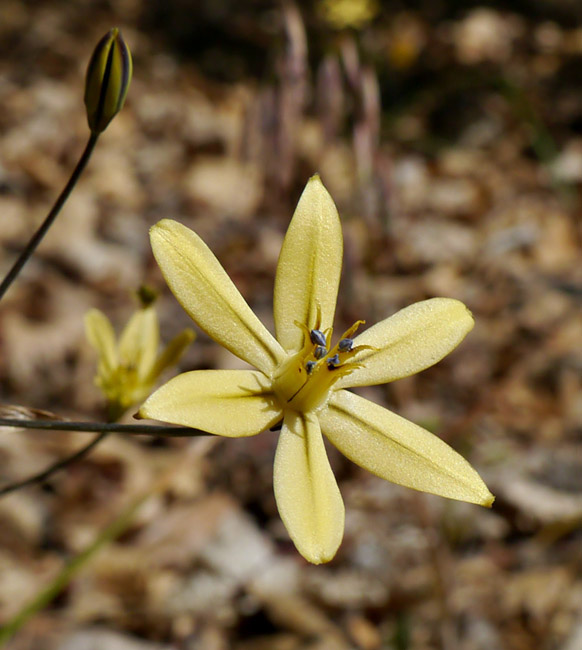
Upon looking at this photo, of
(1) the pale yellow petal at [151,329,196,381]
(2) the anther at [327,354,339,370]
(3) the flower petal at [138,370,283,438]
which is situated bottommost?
(3) the flower petal at [138,370,283,438]

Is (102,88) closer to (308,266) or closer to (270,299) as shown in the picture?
(308,266)

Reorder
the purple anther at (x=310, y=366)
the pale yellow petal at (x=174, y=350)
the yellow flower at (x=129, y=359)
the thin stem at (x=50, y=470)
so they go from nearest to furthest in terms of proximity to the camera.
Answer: the purple anther at (x=310, y=366), the thin stem at (x=50, y=470), the pale yellow petal at (x=174, y=350), the yellow flower at (x=129, y=359)

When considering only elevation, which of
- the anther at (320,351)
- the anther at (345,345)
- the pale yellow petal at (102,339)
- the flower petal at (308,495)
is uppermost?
the pale yellow petal at (102,339)

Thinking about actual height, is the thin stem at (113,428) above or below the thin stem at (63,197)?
below

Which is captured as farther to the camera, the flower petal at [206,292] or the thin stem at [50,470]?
the thin stem at [50,470]

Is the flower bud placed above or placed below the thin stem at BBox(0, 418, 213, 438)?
above

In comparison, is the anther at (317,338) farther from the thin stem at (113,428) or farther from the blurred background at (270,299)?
the blurred background at (270,299)

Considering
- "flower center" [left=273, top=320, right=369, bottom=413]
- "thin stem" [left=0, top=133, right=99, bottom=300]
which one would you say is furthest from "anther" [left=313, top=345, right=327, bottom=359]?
"thin stem" [left=0, top=133, right=99, bottom=300]

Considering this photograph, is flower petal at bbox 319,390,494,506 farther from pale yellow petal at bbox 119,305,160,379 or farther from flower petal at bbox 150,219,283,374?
pale yellow petal at bbox 119,305,160,379

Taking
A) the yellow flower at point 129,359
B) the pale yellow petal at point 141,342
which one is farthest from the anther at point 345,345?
the pale yellow petal at point 141,342
